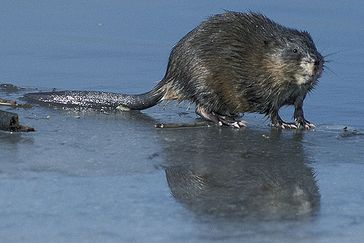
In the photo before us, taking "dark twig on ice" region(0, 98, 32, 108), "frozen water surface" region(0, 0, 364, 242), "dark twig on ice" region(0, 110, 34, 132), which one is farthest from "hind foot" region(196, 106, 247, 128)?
"dark twig on ice" region(0, 110, 34, 132)

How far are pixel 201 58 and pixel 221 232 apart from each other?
2.96 meters

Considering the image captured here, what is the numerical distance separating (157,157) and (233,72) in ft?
5.30

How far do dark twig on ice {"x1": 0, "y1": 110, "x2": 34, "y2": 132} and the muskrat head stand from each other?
1833mm

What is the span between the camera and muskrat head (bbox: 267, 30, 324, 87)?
6949 millimetres

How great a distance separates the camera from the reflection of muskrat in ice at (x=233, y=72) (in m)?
7.12

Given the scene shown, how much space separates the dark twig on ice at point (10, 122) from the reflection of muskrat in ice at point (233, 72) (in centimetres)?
103

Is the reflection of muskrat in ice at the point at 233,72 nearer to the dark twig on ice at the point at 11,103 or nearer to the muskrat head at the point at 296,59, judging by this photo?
the muskrat head at the point at 296,59

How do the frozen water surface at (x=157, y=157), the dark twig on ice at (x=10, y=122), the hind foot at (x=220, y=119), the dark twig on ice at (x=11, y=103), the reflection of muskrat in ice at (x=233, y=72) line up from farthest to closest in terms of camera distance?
the reflection of muskrat in ice at (x=233, y=72) < the dark twig on ice at (x=11, y=103) < the hind foot at (x=220, y=119) < the dark twig on ice at (x=10, y=122) < the frozen water surface at (x=157, y=157)

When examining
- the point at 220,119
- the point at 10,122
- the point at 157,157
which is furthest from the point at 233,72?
the point at 10,122

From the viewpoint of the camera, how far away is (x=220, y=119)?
277 inches

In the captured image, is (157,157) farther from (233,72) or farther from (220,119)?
(233,72)

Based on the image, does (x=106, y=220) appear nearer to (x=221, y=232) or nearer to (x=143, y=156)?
(x=221, y=232)

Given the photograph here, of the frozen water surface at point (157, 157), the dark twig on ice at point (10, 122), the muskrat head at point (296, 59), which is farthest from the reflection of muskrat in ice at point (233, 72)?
the dark twig on ice at point (10, 122)

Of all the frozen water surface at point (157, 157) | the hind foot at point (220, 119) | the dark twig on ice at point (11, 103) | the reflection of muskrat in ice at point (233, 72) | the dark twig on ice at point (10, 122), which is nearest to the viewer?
the frozen water surface at point (157, 157)
